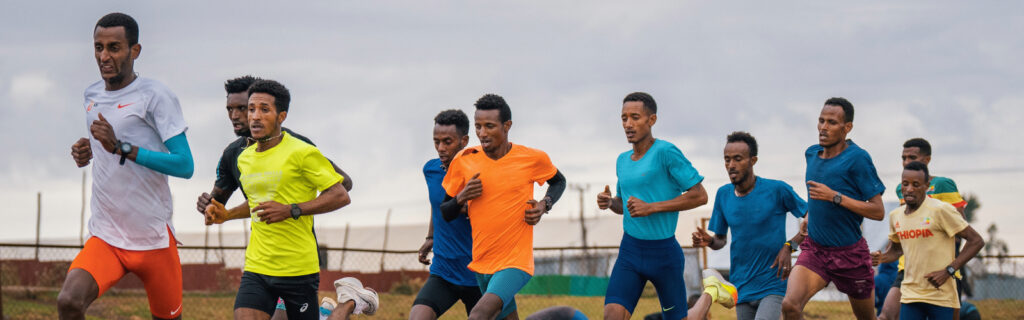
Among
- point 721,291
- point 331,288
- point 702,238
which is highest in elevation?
point 702,238

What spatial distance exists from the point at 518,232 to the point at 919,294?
14.8 feet

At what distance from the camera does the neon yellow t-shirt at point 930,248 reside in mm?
9945

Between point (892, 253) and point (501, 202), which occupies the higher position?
point (501, 202)

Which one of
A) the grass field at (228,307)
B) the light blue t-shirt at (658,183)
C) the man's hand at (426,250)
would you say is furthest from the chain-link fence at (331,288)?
the light blue t-shirt at (658,183)

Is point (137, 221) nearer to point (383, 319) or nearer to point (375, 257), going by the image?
point (383, 319)

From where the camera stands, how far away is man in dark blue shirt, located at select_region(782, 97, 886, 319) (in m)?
8.48

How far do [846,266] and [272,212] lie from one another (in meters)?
4.71

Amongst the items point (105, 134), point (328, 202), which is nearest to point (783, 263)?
point (328, 202)

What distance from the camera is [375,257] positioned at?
3972 centimetres

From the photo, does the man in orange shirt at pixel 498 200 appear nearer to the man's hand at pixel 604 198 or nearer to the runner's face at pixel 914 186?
the man's hand at pixel 604 198

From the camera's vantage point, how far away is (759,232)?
29.7 ft

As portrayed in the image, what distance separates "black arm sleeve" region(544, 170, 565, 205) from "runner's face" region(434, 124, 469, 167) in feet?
2.85

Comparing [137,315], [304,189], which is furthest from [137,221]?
[137,315]

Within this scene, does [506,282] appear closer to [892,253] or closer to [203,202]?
[203,202]
